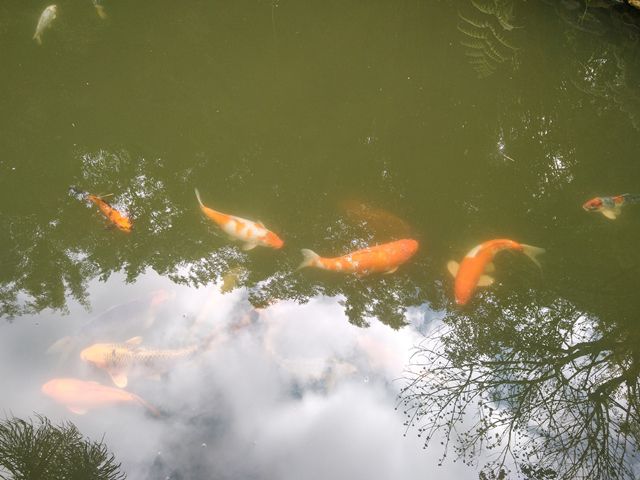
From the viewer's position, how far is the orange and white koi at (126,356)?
→ 3.37m

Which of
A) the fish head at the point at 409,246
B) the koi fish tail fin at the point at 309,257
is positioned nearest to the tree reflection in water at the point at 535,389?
the fish head at the point at 409,246

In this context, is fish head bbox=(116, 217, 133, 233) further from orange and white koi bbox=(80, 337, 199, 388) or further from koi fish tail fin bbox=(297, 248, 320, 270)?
koi fish tail fin bbox=(297, 248, 320, 270)

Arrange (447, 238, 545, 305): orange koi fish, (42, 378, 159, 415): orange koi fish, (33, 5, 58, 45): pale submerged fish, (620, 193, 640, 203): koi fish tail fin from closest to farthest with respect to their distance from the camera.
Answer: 1. (42, 378, 159, 415): orange koi fish
2. (447, 238, 545, 305): orange koi fish
3. (620, 193, 640, 203): koi fish tail fin
4. (33, 5, 58, 45): pale submerged fish

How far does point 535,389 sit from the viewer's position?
360cm

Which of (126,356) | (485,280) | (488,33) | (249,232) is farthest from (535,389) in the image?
(488,33)

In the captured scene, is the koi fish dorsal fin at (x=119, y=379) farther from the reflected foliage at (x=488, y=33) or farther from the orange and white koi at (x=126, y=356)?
the reflected foliage at (x=488, y=33)

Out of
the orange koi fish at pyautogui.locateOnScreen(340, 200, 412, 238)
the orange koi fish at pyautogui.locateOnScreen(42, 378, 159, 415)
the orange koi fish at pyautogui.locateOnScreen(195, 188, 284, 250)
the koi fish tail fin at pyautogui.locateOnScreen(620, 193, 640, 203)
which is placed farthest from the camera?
the koi fish tail fin at pyautogui.locateOnScreen(620, 193, 640, 203)

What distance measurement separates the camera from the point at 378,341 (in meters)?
3.65

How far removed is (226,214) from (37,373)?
1.74m

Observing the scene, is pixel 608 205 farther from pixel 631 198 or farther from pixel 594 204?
pixel 631 198

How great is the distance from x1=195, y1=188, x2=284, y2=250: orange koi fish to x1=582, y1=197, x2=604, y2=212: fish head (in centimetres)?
263

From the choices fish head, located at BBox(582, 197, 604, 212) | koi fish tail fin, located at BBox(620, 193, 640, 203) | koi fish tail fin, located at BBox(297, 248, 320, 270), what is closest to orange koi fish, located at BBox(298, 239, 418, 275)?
koi fish tail fin, located at BBox(297, 248, 320, 270)

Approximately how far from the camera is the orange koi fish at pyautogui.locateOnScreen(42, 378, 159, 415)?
10.6ft

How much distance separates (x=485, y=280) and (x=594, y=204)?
4.20 ft
